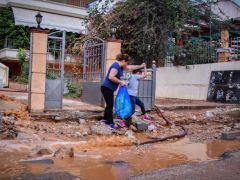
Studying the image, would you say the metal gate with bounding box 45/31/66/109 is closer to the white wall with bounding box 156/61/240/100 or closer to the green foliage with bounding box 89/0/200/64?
the green foliage with bounding box 89/0/200/64

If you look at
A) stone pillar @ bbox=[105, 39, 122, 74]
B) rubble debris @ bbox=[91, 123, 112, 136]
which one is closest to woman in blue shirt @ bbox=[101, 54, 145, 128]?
rubble debris @ bbox=[91, 123, 112, 136]

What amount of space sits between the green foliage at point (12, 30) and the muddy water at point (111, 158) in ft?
63.3

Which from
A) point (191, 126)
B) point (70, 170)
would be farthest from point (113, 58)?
point (70, 170)

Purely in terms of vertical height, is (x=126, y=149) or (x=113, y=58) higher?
(x=113, y=58)

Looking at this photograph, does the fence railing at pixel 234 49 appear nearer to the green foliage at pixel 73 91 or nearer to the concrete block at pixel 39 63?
the green foliage at pixel 73 91

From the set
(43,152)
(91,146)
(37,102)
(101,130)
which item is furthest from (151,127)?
(43,152)

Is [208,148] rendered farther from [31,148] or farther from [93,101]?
[93,101]

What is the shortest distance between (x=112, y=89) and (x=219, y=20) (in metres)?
11.8

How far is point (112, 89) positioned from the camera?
9008mm

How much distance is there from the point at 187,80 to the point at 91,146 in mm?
10585

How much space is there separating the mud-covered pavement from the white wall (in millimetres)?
4932

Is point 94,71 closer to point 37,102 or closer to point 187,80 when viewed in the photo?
point 37,102

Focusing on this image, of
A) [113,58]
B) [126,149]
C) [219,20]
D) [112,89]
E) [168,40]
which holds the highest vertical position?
Result: [219,20]

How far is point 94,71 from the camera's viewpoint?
1147 centimetres
